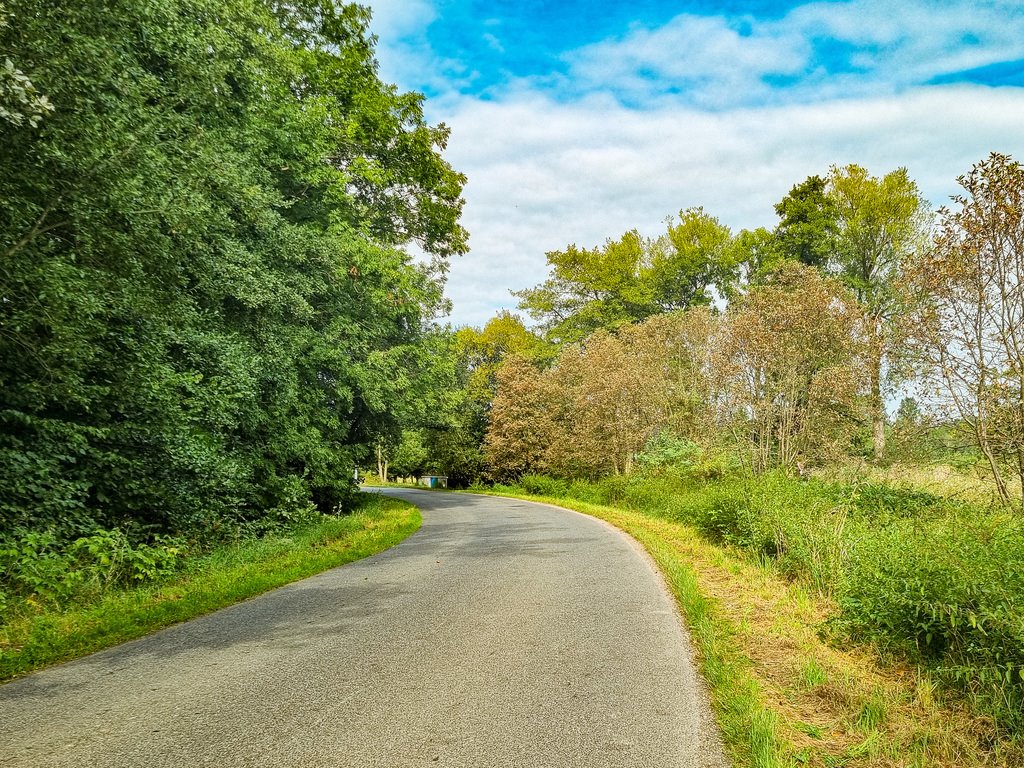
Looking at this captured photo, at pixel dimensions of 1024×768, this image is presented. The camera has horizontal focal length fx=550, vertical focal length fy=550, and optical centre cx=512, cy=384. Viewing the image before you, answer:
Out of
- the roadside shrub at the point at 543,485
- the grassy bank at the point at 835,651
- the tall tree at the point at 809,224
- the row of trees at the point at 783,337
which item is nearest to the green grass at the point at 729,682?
the grassy bank at the point at 835,651

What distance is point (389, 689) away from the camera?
13.0 feet

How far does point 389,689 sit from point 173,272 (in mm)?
6998

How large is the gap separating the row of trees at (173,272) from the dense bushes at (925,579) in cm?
808

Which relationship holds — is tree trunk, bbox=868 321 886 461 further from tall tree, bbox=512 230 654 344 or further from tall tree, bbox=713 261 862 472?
tall tree, bbox=512 230 654 344

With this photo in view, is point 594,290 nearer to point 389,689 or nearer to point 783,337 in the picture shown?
point 783,337

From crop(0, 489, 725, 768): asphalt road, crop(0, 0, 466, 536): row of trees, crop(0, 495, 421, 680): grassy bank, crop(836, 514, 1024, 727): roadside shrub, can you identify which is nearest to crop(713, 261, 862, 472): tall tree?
crop(836, 514, 1024, 727): roadside shrub

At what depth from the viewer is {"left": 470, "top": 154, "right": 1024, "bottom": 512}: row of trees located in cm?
814

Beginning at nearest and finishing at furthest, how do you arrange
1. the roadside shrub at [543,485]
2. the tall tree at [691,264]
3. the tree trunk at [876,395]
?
the tree trunk at [876,395] → the roadside shrub at [543,485] → the tall tree at [691,264]

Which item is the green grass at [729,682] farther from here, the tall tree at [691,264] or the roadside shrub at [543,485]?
the tall tree at [691,264]

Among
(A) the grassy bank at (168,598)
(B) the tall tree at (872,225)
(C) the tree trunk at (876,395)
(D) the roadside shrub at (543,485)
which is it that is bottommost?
(D) the roadside shrub at (543,485)

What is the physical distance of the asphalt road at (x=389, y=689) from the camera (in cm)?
313

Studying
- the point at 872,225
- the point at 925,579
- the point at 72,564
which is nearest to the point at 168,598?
the point at 72,564

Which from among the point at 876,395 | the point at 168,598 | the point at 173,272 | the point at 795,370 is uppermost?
the point at 173,272

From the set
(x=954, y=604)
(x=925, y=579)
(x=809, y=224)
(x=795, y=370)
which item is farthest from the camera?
(x=809, y=224)
